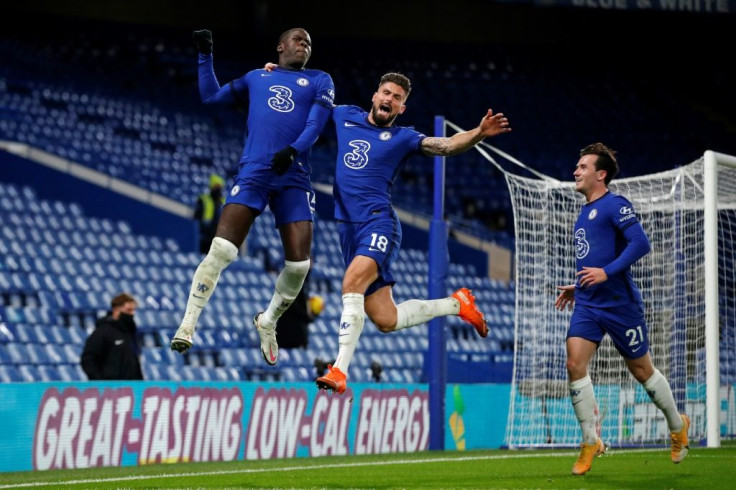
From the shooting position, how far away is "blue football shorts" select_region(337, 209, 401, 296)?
720cm

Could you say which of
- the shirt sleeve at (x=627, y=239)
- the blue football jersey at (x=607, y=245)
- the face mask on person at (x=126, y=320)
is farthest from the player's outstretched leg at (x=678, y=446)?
the face mask on person at (x=126, y=320)

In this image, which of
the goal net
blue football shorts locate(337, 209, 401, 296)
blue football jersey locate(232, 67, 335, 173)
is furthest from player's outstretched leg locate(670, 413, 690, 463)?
the goal net

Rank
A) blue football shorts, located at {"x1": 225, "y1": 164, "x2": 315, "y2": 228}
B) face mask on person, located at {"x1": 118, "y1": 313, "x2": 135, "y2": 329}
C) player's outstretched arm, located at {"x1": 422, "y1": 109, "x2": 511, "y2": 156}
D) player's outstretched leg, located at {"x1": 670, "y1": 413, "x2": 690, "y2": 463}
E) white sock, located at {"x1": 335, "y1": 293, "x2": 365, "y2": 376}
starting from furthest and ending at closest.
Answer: face mask on person, located at {"x1": 118, "y1": 313, "x2": 135, "y2": 329}, player's outstretched leg, located at {"x1": 670, "y1": 413, "x2": 690, "y2": 463}, blue football shorts, located at {"x1": 225, "y1": 164, "x2": 315, "y2": 228}, white sock, located at {"x1": 335, "y1": 293, "x2": 365, "y2": 376}, player's outstretched arm, located at {"x1": 422, "y1": 109, "x2": 511, "y2": 156}

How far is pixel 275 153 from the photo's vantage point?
23.0 ft

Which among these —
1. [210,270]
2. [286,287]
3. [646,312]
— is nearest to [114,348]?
[286,287]

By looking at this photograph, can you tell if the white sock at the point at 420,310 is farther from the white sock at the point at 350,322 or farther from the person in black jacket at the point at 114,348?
the person in black jacket at the point at 114,348

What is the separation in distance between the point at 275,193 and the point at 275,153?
0.34 metres

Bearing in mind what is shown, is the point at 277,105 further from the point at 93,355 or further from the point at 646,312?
the point at 646,312

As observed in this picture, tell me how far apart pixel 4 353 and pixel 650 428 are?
7.00m

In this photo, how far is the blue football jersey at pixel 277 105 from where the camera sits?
7.23m

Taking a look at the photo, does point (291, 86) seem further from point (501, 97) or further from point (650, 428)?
point (501, 97)

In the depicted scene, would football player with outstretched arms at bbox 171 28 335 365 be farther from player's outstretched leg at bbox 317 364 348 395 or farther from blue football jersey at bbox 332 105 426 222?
player's outstretched leg at bbox 317 364 348 395

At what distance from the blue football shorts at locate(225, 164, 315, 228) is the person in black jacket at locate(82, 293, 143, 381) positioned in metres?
3.93

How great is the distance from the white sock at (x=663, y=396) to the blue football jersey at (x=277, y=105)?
273 centimetres
